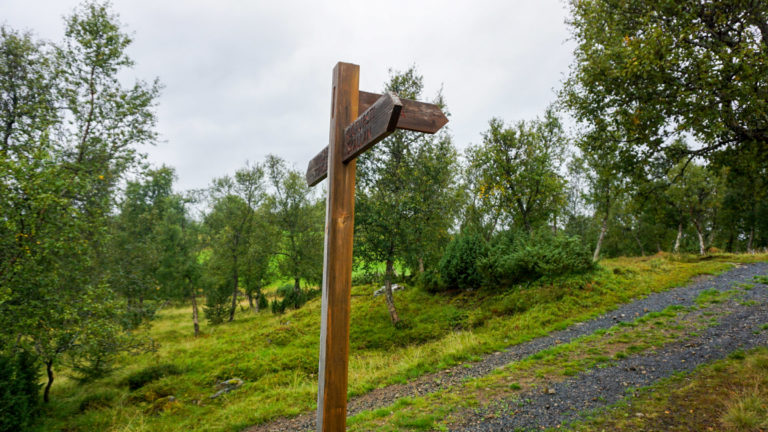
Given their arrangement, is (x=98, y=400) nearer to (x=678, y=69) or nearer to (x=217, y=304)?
(x=217, y=304)

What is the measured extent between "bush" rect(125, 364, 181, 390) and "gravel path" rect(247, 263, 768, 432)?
25.3 ft

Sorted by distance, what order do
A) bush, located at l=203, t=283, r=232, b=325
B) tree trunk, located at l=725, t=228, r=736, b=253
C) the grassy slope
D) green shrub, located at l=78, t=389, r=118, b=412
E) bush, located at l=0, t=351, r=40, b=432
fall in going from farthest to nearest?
1. tree trunk, located at l=725, t=228, r=736, b=253
2. bush, located at l=203, t=283, r=232, b=325
3. green shrub, located at l=78, t=389, r=118, b=412
4. the grassy slope
5. bush, located at l=0, t=351, r=40, b=432

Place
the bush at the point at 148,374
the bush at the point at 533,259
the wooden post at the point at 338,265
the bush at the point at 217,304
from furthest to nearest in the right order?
the bush at the point at 217,304, the bush at the point at 533,259, the bush at the point at 148,374, the wooden post at the point at 338,265

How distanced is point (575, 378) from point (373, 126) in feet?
21.4

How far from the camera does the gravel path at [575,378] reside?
5387 mm

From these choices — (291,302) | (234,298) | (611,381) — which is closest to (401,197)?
(611,381)

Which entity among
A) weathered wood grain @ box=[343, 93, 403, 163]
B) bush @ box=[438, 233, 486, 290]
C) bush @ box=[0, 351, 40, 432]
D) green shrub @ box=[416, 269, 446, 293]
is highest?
weathered wood grain @ box=[343, 93, 403, 163]

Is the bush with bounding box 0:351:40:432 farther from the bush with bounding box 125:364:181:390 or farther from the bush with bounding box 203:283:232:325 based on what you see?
the bush with bounding box 203:283:232:325

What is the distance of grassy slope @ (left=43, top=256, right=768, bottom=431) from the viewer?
30.0 ft

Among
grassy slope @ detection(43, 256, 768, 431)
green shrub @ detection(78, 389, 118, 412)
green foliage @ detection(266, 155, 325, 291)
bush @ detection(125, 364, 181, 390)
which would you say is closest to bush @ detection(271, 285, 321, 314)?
green foliage @ detection(266, 155, 325, 291)

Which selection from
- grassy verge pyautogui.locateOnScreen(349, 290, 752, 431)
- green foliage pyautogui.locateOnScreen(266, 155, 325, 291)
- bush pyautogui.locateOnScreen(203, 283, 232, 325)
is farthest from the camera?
green foliage pyautogui.locateOnScreen(266, 155, 325, 291)

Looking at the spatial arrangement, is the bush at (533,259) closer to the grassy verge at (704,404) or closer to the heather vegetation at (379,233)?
the heather vegetation at (379,233)

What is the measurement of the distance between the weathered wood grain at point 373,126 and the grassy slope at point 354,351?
7.29 m

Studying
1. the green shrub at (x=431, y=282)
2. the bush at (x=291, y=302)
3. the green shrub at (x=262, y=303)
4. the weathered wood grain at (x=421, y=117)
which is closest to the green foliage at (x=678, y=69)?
the weathered wood grain at (x=421, y=117)
